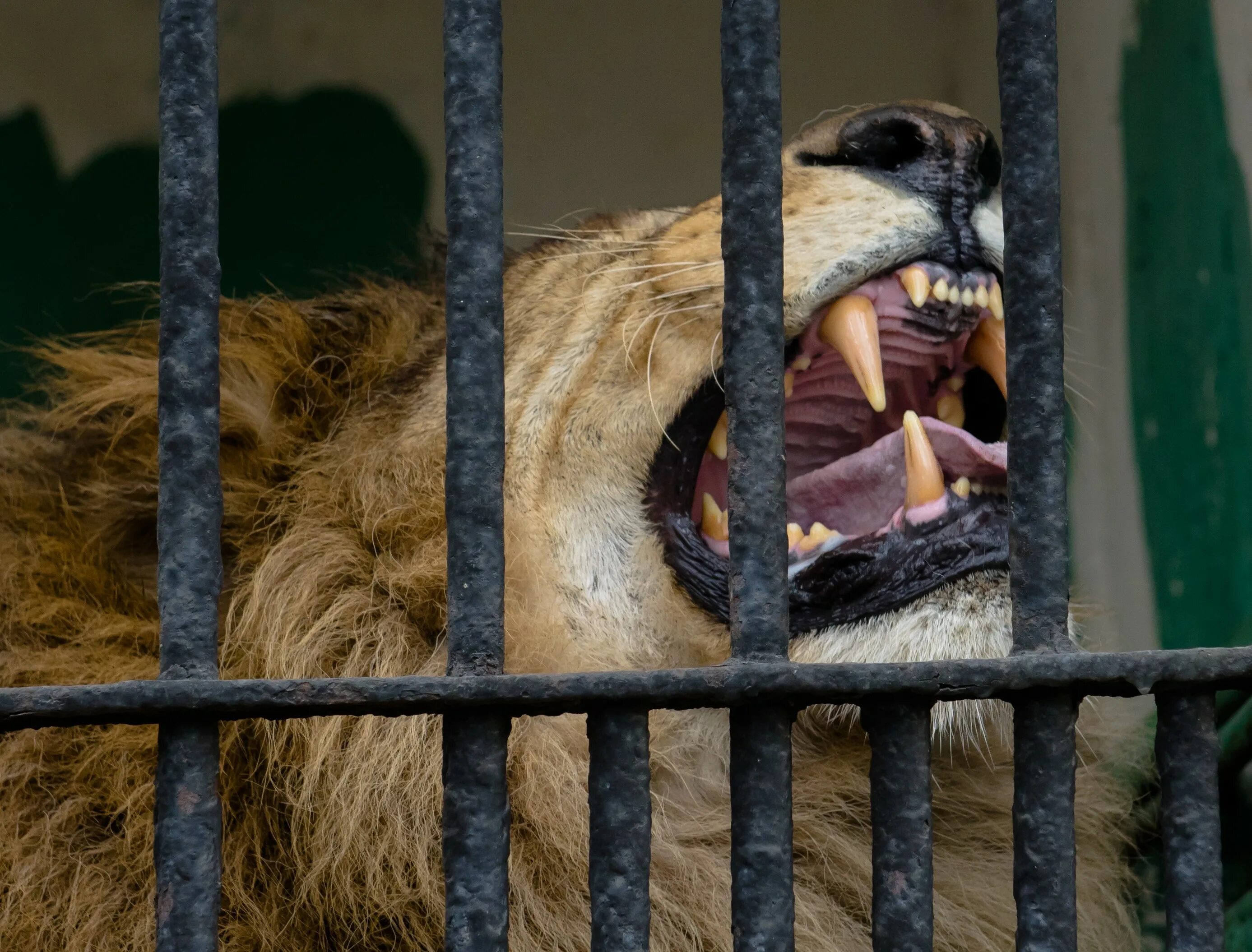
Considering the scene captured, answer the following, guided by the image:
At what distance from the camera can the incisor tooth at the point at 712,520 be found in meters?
2.11

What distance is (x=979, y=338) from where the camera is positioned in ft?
7.06

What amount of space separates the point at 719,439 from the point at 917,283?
377mm

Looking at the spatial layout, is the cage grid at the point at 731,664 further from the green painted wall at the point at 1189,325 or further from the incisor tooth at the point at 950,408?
the green painted wall at the point at 1189,325

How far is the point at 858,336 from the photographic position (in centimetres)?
195

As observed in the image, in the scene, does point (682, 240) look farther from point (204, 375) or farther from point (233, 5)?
point (233, 5)

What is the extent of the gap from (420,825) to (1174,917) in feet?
2.99

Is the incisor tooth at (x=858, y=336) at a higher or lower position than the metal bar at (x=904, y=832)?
higher

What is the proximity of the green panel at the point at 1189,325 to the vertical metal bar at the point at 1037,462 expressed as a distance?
1523 millimetres

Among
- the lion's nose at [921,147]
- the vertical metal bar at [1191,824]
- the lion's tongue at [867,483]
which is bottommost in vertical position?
the vertical metal bar at [1191,824]

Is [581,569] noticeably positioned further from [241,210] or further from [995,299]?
[241,210]

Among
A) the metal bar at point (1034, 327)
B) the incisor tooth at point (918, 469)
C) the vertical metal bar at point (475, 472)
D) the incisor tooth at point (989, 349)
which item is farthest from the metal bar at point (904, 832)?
the incisor tooth at point (989, 349)

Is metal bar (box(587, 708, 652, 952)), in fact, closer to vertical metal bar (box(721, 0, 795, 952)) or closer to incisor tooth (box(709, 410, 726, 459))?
vertical metal bar (box(721, 0, 795, 952))

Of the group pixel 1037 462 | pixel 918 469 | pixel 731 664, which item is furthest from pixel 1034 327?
pixel 918 469

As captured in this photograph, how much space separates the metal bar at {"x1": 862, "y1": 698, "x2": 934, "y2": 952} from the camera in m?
1.12
